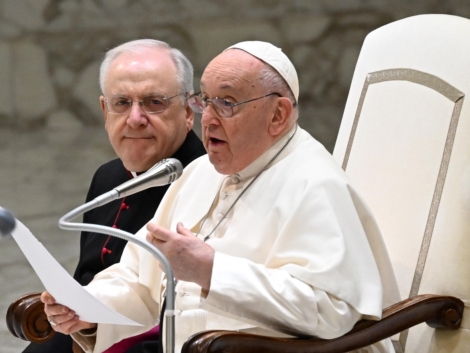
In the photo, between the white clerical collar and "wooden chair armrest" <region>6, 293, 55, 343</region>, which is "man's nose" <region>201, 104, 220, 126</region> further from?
"wooden chair armrest" <region>6, 293, 55, 343</region>

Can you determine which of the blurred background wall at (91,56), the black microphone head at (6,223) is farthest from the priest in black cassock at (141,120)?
the blurred background wall at (91,56)

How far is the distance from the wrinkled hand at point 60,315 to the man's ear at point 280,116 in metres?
0.84

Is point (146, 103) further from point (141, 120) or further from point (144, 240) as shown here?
point (144, 240)

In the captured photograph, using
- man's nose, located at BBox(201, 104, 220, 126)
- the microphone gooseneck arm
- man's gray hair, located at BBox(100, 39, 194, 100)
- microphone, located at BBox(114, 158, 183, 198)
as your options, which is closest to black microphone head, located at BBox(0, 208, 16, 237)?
the microphone gooseneck arm

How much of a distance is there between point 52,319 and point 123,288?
1.07 ft

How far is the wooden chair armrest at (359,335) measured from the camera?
82.0 inches

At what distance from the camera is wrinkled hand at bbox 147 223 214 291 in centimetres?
214

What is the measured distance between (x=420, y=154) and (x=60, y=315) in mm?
1277

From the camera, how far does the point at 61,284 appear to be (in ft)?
6.85

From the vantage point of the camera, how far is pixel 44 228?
251 inches

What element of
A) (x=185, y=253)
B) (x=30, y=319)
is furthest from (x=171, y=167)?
(x=30, y=319)

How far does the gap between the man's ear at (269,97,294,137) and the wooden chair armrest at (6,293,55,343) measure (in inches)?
38.3

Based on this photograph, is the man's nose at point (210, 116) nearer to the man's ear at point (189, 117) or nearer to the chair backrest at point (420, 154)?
the chair backrest at point (420, 154)

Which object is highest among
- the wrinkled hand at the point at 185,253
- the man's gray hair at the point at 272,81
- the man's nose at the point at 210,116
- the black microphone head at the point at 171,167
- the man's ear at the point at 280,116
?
the man's gray hair at the point at 272,81
